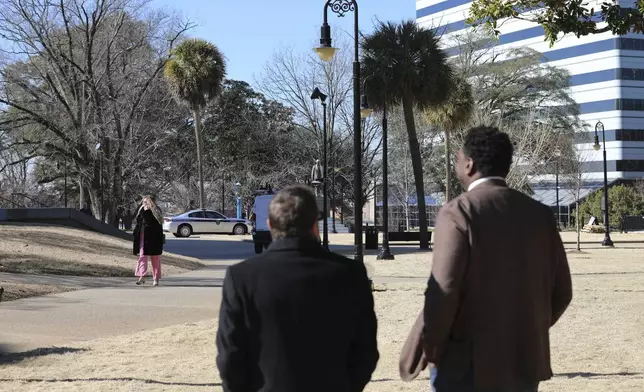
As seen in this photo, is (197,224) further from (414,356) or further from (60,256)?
(414,356)

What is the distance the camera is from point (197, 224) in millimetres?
45469

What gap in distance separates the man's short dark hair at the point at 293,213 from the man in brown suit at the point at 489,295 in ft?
1.79

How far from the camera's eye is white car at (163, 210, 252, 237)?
148 feet

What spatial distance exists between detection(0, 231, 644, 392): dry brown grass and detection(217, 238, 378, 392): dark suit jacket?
12.3ft

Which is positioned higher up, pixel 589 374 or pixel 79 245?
pixel 79 245

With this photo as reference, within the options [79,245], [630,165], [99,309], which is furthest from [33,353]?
[630,165]

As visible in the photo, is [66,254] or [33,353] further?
[66,254]

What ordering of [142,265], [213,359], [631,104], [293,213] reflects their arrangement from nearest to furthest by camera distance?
[293,213]
[213,359]
[142,265]
[631,104]

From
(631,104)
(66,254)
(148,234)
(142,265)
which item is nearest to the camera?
(148,234)

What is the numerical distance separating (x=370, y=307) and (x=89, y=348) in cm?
642

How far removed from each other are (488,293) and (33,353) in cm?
634

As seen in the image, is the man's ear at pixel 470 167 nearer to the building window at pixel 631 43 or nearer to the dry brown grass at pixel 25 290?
the dry brown grass at pixel 25 290

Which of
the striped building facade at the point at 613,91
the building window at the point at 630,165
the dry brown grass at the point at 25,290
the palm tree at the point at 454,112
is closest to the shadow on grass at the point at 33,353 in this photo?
the dry brown grass at the point at 25,290

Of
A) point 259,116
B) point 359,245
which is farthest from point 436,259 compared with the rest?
point 259,116
